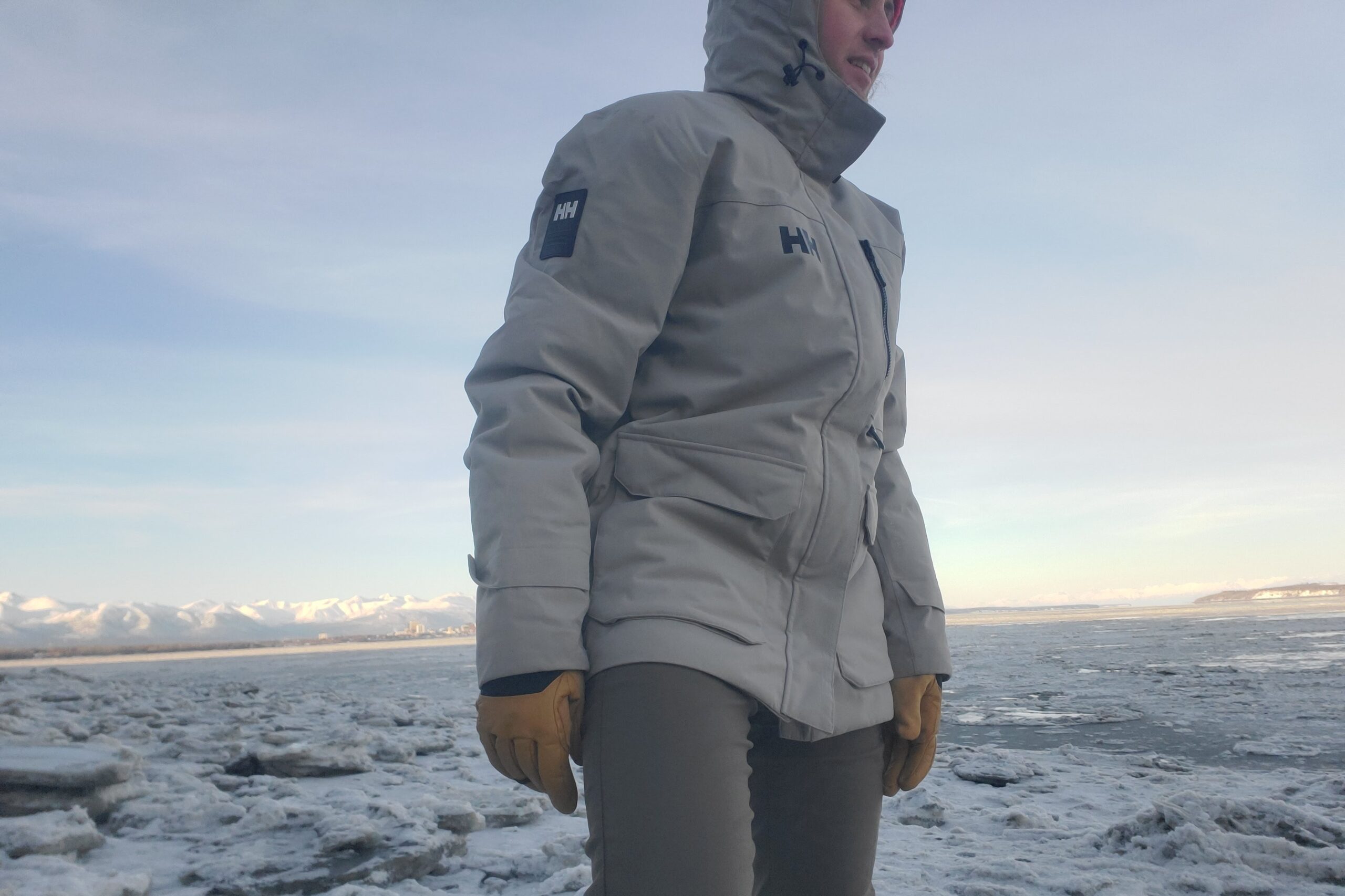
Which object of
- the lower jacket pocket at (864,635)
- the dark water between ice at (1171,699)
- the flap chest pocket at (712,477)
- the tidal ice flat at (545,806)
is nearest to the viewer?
the flap chest pocket at (712,477)

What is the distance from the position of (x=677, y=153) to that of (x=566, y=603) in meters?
0.65


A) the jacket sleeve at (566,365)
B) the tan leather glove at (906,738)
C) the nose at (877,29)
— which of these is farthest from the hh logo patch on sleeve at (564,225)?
the tan leather glove at (906,738)

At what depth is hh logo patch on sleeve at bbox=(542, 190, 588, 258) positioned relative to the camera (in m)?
1.19

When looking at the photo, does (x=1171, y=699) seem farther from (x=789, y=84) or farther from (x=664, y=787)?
(x=664, y=787)

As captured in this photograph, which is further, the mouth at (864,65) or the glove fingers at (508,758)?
the mouth at (864,65)

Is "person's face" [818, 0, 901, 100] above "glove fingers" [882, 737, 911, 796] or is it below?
above

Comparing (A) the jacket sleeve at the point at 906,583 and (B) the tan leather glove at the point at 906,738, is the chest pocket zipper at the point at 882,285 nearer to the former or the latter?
(A) the jacket sleeve at the point at 906,583

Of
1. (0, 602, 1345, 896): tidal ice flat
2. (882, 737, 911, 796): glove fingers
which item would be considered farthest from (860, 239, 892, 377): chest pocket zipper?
(0, 602, 1345, 896): tidal ice flat

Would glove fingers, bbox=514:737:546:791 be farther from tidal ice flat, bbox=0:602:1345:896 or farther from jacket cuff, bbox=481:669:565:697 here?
tidal ice flat, bbox=0:602:1345:896

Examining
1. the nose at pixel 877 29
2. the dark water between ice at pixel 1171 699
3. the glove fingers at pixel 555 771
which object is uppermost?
the nose at pixel 877 29

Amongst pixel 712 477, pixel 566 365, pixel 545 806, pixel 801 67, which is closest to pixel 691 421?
pixel 712 477

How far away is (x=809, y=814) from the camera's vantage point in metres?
1.28

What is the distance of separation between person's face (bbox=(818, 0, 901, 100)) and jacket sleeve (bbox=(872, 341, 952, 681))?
1.61 ft

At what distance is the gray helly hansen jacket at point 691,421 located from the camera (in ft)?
3.43
